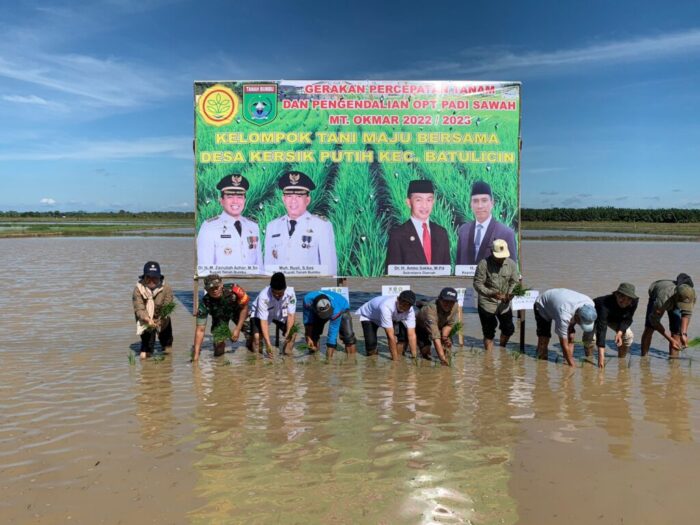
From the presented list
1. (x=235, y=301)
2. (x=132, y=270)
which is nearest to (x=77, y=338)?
(x=235, y=301)

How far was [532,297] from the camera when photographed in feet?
28.7

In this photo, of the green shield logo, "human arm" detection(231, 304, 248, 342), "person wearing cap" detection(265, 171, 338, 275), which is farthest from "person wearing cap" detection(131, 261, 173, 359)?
the green shield logo

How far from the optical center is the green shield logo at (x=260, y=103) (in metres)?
10.3

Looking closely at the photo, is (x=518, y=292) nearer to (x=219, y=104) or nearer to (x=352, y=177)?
(x=352, y=177)

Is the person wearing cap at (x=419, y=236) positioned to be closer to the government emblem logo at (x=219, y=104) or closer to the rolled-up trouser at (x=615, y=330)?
the rolled-up trouser at (x=615, y=330)

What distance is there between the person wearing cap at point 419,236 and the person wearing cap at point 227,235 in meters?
2.43

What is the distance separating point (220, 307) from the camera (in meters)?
8.37

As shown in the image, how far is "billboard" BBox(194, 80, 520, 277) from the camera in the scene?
10.1 m

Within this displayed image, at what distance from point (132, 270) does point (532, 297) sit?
14.9m

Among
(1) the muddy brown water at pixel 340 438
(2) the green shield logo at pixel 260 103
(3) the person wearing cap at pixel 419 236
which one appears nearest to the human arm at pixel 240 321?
(1) the muddy brown water at pixel 340 438

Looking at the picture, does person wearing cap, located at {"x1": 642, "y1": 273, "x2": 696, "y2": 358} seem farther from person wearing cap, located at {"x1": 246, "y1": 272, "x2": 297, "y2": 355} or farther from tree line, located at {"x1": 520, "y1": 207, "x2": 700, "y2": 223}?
tree line, located at {"x1": 520, "y1": 207, "x2": 700, "y2": 223}

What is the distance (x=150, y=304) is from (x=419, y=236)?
14.7 feet

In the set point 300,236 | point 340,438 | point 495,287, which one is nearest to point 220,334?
point 300,236

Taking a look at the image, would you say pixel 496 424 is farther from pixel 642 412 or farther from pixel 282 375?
pixel 282 375
